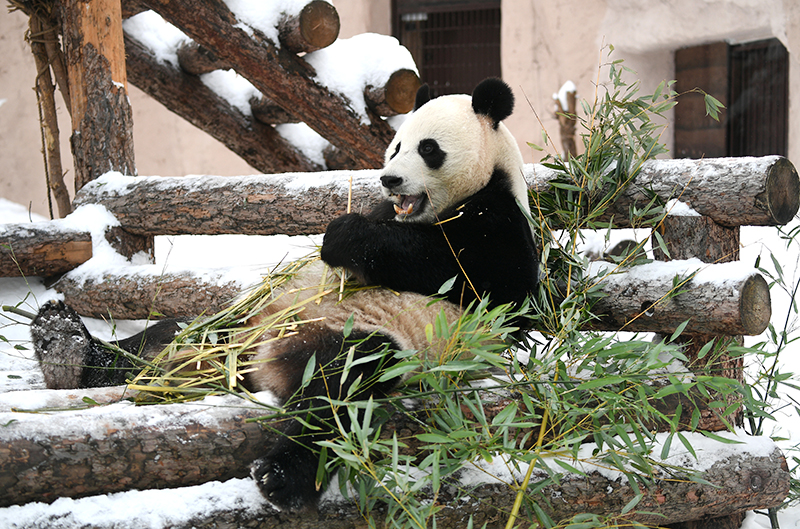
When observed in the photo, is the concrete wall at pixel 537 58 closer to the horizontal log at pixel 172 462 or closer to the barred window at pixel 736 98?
the barred window at pixel 736 98

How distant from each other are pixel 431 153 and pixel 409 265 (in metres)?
0.39

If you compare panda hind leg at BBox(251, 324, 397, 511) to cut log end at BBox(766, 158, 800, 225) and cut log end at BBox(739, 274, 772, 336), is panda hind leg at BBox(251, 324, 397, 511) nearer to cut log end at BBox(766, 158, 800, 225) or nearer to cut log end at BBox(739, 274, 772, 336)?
cut log end at BBox(739, 274, 772, 336)

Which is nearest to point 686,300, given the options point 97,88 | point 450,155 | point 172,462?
point 450,155

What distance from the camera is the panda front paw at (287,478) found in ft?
4.66

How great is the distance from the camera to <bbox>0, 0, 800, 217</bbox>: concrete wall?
616cm

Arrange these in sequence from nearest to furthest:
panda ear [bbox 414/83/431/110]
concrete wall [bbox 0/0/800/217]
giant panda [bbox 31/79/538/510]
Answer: giant panda [bbox 31/79/538/510] → panda ear [bbox 414/83/431/110] → concrete wall [bbox 0/0/800/217]

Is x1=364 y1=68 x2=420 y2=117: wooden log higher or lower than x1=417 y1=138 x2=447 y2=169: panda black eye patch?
higher

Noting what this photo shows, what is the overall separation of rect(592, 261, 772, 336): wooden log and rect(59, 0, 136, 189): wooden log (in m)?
2.83

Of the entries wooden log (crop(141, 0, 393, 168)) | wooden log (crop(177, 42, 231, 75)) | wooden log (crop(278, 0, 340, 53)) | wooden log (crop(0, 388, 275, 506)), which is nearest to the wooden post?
wooden log (crop(141, 0, 393, 168))

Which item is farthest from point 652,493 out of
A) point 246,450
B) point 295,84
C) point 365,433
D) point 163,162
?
point 163,162

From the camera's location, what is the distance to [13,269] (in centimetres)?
328

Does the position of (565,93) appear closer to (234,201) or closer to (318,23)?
(318,23)

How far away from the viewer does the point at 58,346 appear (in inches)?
81.3

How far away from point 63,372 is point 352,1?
686 centimetres
